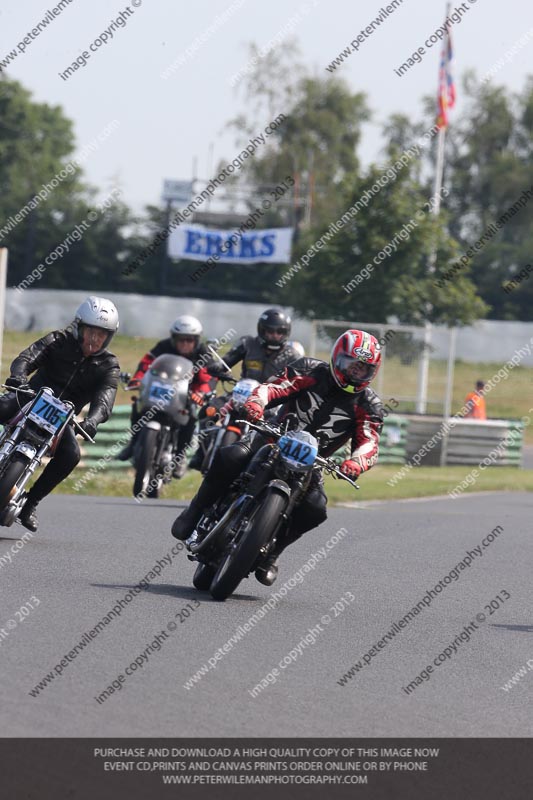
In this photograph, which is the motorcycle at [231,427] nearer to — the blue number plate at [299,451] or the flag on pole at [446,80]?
the blue number plate at [299,451]

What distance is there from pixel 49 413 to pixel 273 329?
5246 millimetres

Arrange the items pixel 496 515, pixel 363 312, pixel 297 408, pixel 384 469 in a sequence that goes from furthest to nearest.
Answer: pixel 363 312, pixel 384 469, pixel 496 515, pixel 297 408

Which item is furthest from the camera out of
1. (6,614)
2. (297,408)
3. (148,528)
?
(148,528)

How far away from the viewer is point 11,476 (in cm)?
948

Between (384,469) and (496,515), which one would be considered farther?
(384,469)

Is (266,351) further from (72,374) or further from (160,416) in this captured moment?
(72,374)

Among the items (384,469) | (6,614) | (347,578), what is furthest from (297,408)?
(384,469)

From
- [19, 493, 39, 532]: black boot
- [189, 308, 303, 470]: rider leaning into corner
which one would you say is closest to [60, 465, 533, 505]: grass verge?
[189, 308, 303, 470]: rider leaning into corner

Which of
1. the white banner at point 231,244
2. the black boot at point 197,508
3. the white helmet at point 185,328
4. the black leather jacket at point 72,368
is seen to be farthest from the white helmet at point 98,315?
the white banner at point 231,244

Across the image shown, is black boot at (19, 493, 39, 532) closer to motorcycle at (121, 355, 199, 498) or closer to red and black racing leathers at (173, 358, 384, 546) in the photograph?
red and black racing leathers at (173, 358, 384, 546)

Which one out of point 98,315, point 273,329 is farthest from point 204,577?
point 273,329
